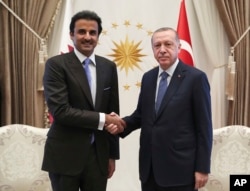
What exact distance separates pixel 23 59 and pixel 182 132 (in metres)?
1.78

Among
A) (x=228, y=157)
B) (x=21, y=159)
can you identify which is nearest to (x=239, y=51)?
(x=228, y=157)

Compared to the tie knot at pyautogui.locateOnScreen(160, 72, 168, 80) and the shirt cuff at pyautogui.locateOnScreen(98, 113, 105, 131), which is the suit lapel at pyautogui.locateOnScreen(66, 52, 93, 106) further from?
the tie knot at pyautogui.locateOnScreen(160, 72, 168, 80)

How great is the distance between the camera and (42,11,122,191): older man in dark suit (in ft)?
5.34

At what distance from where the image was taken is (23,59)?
2.89 m

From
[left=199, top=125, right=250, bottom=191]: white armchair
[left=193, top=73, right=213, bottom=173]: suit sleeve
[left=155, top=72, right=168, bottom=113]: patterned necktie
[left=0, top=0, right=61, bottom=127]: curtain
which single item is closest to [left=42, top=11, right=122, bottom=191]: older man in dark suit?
[left=155, top=72, right=168, bottom=113]: patterned necktie

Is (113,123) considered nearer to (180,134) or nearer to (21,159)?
(180,134)

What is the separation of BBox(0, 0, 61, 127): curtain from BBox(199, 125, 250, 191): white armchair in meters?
1.54

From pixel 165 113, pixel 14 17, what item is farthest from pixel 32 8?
pixel 165 113

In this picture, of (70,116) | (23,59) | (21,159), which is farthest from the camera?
(23,59)

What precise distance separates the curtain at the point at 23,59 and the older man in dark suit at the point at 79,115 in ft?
4.11

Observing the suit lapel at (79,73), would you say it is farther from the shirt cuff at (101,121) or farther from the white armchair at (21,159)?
the white armchair at (21,159)

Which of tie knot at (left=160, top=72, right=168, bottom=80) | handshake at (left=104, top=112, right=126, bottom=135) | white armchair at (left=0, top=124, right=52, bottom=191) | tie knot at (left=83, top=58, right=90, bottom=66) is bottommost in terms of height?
white armchair at (left=0, top=124, right=52, bottom=191)

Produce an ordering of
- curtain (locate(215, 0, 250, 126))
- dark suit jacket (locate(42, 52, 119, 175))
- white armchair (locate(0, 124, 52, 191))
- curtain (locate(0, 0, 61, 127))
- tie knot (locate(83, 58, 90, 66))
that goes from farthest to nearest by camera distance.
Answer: curtain (locate(215, 0, 250, 126)), curtain (locate(0, 0, 61, 127)), white armchair (locate(0, 124, 52, 191)), tie knot (locate(83, 58, 90, 66)), dark suit jacket (locate(42, 52, 119, 175))

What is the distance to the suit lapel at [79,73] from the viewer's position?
1640 mm
